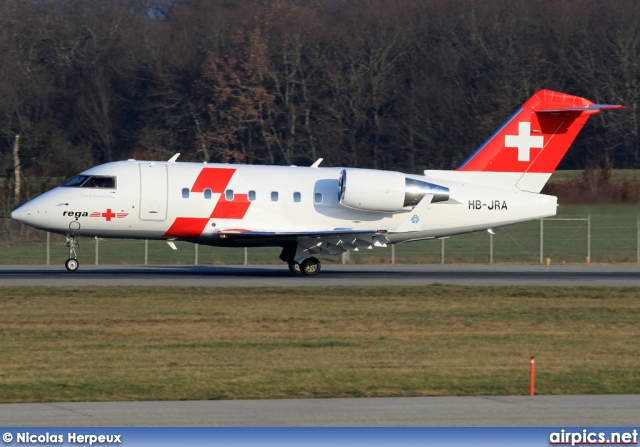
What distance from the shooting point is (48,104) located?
7225cm

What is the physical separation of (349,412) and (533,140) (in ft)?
68.9

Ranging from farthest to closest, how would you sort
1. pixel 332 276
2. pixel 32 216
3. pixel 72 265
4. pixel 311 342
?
1. pixel 332 276
2. pixel 72 265
3. pixel 32 216
4. pixel 311 342

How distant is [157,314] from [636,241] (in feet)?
94.3

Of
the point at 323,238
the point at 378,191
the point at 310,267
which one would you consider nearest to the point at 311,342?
the point at 323,238

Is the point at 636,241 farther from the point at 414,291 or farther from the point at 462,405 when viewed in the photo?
the point at 462,405

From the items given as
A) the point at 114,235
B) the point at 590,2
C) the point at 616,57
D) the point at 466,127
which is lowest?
the point at 114,235

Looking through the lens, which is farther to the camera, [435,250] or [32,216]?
[435,250]

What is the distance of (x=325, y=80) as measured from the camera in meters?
67.6

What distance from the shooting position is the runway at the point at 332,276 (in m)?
27.5

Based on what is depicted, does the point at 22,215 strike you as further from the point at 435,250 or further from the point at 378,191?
the point at 435,250

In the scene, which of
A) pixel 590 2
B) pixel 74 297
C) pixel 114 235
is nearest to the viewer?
pixel 74 297

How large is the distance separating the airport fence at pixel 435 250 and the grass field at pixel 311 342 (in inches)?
481

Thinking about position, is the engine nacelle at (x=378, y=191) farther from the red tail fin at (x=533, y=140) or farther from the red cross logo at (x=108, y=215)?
the red cross logo at (x=108, y=215)

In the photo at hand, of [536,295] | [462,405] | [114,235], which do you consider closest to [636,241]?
[536,295]
